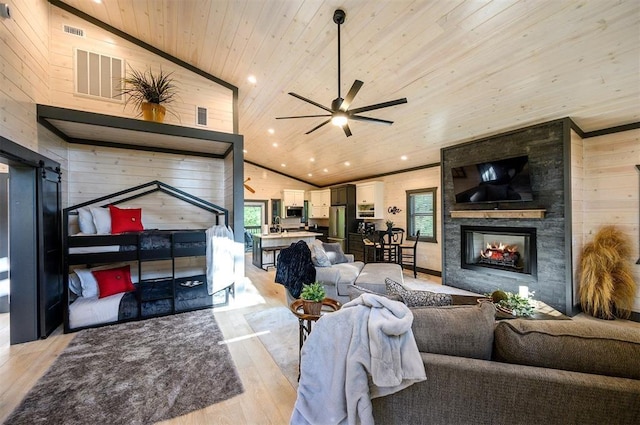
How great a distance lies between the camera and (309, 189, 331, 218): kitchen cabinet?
883cm

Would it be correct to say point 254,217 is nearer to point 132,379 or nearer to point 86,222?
point 86,222

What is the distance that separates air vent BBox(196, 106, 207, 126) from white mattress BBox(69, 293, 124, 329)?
2881mm

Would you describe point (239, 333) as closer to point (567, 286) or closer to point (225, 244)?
point (225, 244)

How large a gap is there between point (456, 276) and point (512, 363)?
3.97 metres

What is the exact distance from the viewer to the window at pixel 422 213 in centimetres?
596

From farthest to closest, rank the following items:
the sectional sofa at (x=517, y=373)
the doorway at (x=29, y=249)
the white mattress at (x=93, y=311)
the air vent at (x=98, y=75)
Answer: the air vent at (x=98, y=75) < the white mattress at (x=93, y=311) < the doorway at (x=29, y=249) < the sectional sofa at (x=517, y=373)

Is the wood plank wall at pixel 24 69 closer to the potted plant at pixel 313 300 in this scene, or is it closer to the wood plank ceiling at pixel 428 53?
the wood plank ceiling at pixel 428 53

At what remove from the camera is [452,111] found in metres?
3.76

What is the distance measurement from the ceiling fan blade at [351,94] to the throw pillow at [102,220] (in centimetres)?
359

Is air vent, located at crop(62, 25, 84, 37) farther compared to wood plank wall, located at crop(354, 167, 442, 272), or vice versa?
wood plank wall, located at crop(354, 167, 442, 272)

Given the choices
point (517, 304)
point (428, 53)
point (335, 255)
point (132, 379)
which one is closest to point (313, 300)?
point (132, 379)

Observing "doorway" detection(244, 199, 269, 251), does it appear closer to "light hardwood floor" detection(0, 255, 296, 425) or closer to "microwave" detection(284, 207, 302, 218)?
"microwave" detection(284, 207, 302, 218)

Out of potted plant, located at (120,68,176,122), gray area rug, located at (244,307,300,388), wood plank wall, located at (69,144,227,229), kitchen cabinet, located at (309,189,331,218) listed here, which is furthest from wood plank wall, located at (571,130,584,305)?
kitchen cabinet, located at (309,189,331,218)

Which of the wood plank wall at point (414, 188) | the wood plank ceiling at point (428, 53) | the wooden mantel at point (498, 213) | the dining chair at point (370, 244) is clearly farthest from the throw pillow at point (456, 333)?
the dining chair at point (370, 244)
